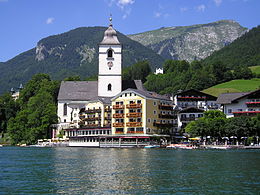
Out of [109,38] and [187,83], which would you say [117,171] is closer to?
[109,38]

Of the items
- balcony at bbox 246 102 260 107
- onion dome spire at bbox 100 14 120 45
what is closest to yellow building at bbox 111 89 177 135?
onion dome spire at bbox 100 14 120 45

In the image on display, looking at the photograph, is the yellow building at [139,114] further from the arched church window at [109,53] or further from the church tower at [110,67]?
the arched church window at [109,53]

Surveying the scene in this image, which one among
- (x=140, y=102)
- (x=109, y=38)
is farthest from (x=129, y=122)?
(x=109, y=38)

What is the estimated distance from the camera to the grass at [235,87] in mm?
170375

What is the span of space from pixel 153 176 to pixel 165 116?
79.7 meters

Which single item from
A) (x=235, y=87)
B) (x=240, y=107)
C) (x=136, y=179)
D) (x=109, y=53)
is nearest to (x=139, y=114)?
(x=109, y=53)

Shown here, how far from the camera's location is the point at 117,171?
4938cm

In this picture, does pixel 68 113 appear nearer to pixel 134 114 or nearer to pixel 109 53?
pixel 109 53

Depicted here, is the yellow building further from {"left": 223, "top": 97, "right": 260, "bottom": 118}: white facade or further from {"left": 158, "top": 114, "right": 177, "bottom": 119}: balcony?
{"left": 223, "top": 97, "right": 260, "bottom": 118}: white facade

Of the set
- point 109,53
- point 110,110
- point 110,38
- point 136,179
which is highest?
point 110,38

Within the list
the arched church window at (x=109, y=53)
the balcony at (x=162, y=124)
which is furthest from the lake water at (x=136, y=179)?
the arched church window at (x=109, y=53)

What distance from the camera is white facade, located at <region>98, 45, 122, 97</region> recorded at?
133875mm

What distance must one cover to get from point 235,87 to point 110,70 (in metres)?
60.6

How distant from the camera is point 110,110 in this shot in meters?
128
